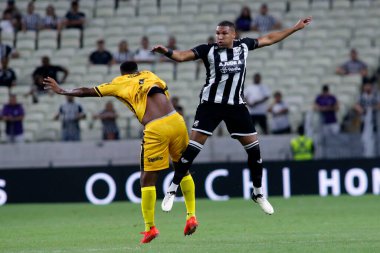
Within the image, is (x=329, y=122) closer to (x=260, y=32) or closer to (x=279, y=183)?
(x=279, y=183)

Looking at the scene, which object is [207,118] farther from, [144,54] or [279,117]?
[144,54]

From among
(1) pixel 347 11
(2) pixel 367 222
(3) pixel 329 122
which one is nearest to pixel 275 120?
(3) pixel 329 122

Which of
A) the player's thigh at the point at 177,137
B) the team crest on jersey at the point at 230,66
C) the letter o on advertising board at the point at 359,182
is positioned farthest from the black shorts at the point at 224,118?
the letter o on advertising board at the point at 359,182

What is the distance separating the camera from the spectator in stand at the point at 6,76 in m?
25.3

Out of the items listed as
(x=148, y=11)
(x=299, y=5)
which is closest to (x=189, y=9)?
(x=148, y=11)

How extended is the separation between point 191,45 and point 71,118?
4.32 m

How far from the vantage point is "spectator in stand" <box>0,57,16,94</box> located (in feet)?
82.9

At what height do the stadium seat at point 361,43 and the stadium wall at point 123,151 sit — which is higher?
the stadium seat at point 361,43

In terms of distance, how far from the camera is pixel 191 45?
2578cm

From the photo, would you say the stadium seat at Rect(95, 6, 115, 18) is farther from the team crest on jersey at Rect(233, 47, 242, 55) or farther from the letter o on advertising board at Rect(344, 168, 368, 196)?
the team crest on jersey at Rect(233, 47, 242, 55)

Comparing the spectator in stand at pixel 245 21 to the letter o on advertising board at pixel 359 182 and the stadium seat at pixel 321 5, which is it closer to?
the stadium seat at pixel 321 5

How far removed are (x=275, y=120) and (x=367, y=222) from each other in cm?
850

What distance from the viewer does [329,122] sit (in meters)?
22.4

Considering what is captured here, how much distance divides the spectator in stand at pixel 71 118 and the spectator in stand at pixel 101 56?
108 inches
